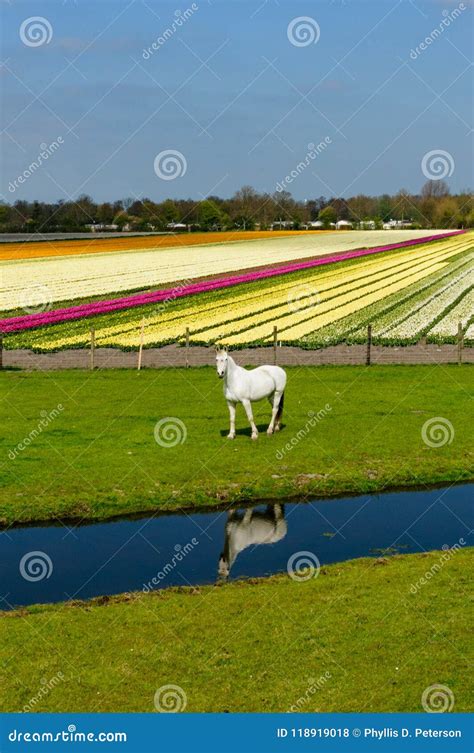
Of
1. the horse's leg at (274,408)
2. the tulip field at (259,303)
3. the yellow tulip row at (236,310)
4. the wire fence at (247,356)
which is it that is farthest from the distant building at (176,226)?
the horse's leg at (274,408)

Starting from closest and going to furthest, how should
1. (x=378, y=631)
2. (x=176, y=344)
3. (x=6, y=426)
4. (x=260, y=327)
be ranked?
(x=378, y=631), (x=6, y=426), (x=176, y=344), (x=260, y=327)

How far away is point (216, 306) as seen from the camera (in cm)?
6619

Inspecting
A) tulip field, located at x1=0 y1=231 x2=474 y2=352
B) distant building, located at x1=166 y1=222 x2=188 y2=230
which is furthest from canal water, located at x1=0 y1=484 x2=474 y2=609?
distant building, located at x1=166 y1=222 x2=188 y2=230

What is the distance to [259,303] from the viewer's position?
6675 cm

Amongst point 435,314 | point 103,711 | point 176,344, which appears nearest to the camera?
point 103,711

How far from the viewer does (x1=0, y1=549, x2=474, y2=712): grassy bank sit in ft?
42.5

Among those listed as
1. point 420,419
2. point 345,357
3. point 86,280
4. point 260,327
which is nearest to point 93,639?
point 420,419

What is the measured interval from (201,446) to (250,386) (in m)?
2.09

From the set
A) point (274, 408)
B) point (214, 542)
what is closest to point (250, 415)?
point (274, 408)

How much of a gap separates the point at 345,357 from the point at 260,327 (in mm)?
10427

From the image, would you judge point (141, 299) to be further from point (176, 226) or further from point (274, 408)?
point (176, 226)

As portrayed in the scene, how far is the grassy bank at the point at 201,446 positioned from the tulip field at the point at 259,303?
1265 cm

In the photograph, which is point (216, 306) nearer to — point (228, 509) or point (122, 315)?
point (122, 315)

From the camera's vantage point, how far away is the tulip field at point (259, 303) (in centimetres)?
5206
